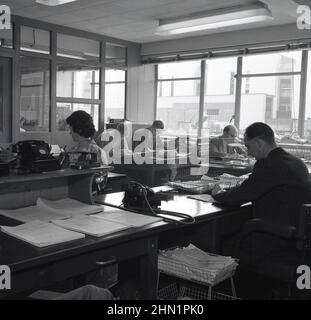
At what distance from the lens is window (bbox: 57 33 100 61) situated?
746 centimetres

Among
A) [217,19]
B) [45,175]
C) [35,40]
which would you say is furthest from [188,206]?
[35,40]

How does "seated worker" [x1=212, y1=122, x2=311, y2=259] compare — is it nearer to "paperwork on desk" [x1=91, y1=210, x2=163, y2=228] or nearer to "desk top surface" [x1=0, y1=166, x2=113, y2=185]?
"paperwork on desk" [x1=91, y1=210, x2=163, y2=228]

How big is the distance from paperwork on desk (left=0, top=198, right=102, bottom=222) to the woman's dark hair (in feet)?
4.14

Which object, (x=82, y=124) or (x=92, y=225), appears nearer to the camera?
(x=92, y=225)

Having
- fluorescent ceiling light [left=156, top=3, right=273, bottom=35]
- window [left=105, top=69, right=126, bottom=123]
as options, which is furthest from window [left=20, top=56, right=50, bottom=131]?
fluorescent ceiling light [left=156, top=3, right=273, bottom=35]

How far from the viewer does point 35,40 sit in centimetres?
705

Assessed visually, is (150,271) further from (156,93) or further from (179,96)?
A: (156,93)

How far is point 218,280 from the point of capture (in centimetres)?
226

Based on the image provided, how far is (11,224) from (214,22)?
16.7ft

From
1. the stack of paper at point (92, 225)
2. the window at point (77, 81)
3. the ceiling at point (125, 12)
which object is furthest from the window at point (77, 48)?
the stack of paper at point (92, 225)

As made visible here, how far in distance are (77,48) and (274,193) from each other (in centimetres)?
616

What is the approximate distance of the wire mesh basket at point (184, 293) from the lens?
2.55 m
